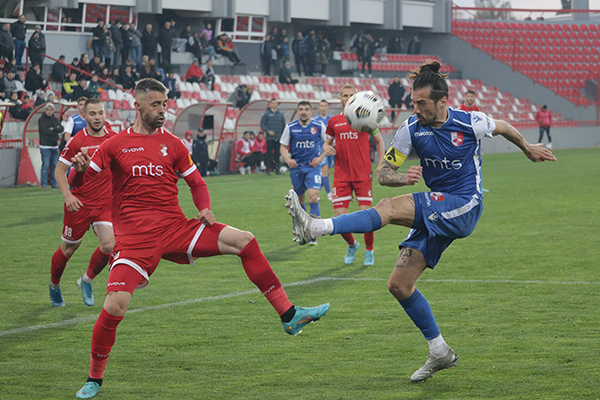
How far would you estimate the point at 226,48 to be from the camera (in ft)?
111

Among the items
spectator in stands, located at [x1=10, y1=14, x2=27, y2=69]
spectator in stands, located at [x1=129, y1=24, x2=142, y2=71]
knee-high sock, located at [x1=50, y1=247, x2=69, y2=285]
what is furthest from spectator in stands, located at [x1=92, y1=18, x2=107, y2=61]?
knee-high sock, located at [x1=50, y1=247, x2=69, y2=285]

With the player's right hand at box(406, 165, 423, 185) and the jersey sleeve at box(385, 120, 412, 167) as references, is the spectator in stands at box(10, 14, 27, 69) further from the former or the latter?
the player's right hand at box(406, 165, 423, 185)

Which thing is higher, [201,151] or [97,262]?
[201,151]

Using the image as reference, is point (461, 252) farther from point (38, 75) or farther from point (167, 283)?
point (38, 75)

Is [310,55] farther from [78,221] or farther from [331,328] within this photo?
[331,328]

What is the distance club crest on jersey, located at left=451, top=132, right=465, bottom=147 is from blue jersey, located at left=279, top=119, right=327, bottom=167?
7.35 meters

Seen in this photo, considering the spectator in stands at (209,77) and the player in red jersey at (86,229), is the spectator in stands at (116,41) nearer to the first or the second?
the spectator in stands at (209,77)

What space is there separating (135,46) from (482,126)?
2455 centimetres

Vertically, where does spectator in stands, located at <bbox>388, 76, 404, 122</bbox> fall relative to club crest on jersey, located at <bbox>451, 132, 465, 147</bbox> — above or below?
above

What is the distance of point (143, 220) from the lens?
204 inches

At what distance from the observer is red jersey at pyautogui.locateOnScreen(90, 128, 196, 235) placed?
5207 millimetres

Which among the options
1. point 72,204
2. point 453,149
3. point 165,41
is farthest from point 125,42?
point 453,149

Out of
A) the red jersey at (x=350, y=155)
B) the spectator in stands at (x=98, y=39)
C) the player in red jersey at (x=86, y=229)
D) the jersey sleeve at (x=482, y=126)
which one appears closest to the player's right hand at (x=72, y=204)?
the player in red jersey at (x=86, y=229)

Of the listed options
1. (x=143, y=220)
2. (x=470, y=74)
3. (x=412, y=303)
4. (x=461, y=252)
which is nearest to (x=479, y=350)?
(x=412, y=303)
